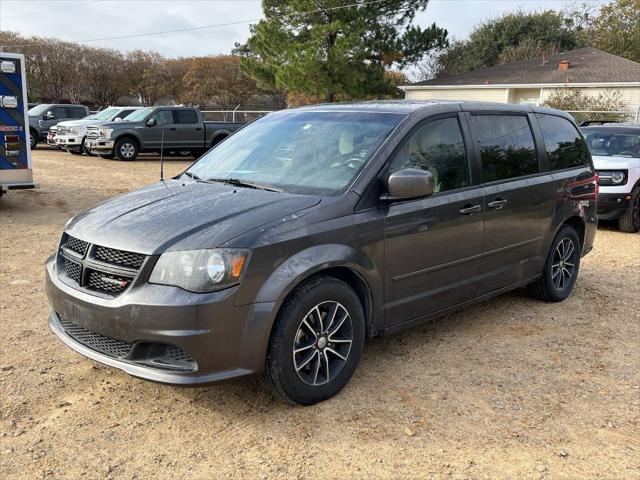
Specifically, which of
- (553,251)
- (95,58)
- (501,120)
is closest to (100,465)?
(501,120)

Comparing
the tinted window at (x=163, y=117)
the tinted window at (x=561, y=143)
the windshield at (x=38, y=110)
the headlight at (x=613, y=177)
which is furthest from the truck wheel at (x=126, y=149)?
the tinted window at (x=561, y=143)

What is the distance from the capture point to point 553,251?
5566 mm

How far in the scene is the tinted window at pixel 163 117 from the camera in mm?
19969

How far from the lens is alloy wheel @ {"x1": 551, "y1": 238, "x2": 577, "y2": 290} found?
5711 mm

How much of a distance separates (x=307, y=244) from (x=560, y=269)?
10.9ft

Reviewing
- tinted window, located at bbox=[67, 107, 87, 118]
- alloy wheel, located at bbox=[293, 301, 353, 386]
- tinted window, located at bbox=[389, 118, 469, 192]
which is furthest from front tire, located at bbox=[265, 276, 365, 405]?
tinted window, located at bbox=[67, 107, 87, 118]

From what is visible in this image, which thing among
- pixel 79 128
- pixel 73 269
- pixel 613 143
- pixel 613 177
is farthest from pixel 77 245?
pixel 79 128

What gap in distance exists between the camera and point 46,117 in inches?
926

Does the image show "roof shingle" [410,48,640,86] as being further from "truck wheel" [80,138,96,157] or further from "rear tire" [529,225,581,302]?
"rear tire" [529,225,581,302]

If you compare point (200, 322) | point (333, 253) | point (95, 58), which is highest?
point (95, 58)

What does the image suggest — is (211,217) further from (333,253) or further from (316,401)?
(316,401)

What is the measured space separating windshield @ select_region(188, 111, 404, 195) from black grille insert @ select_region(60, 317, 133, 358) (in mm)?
1382

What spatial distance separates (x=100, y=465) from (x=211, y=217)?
1.39 meters

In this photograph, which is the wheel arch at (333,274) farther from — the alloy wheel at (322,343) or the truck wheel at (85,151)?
the truck wheel at (85,151)
